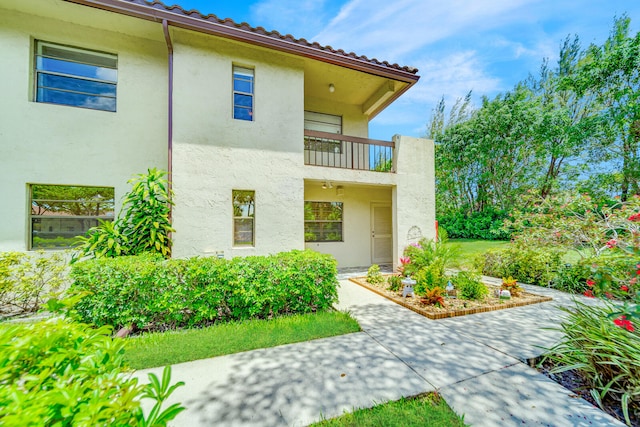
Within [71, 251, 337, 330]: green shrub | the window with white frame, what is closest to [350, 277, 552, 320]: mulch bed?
[71, 251, 337, 330]: green shrub

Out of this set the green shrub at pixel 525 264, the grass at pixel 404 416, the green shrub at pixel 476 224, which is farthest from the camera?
the green shrub at pixel 476 224

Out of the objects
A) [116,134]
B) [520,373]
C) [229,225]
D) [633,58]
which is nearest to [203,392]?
[520,373]

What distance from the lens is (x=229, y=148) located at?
652 centimetres

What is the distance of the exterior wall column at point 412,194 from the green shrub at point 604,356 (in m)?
4.98

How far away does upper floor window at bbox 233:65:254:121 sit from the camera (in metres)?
6.83

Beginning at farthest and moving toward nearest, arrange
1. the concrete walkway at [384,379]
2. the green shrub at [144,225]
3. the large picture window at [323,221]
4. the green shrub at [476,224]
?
the green shrub at [476,224] → the large picture window at [323,221] → the green shrub at [144,225] → the concrete walkway at [384,379]

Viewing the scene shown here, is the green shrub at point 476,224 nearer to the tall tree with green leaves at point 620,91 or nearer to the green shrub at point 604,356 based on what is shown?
the tall tree with green leaves at point 620,91

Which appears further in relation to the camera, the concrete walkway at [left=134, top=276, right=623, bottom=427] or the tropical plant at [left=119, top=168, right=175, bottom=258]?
the tropical plant at [left=119, top=168, right=175, bottom=258]

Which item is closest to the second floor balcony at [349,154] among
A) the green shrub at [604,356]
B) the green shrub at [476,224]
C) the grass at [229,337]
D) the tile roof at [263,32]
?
the tile roof at [263,32]

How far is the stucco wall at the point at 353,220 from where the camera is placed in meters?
9.52

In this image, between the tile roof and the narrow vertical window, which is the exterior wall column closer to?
the tile roof

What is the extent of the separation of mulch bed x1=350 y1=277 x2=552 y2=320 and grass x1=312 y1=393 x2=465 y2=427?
8.21 ft

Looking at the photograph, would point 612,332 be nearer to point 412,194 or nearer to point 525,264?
point 525,264

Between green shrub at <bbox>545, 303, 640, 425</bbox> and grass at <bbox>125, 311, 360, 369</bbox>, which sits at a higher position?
green shrub at <bbox>545, 303, 640, 425</bbox>
